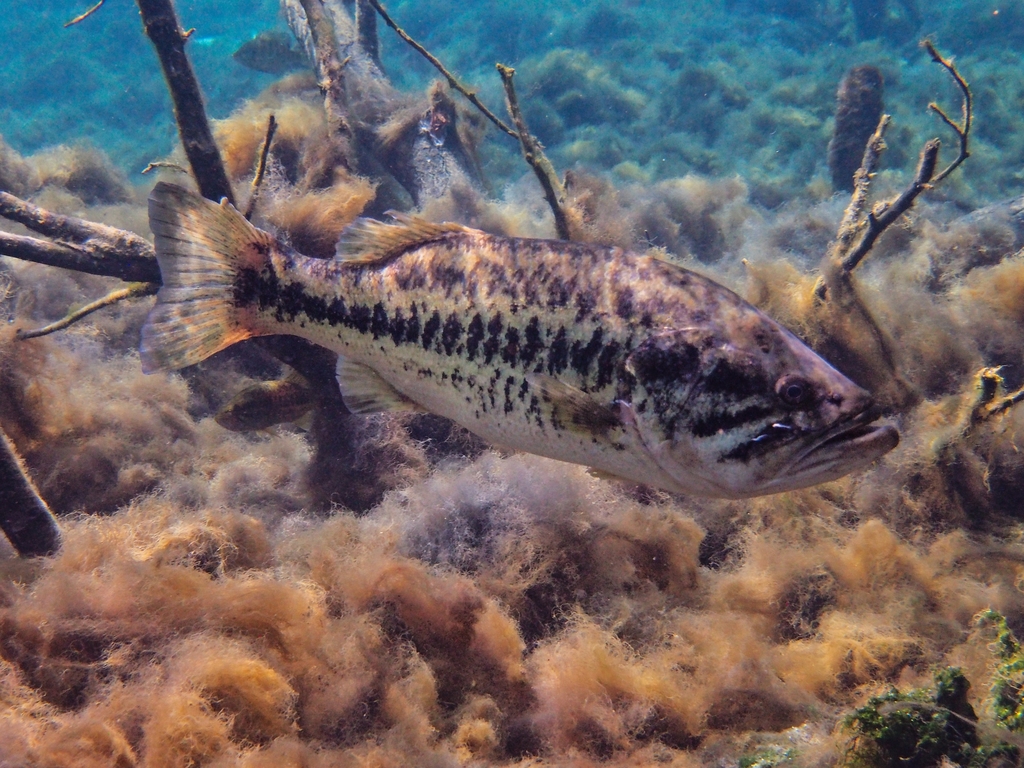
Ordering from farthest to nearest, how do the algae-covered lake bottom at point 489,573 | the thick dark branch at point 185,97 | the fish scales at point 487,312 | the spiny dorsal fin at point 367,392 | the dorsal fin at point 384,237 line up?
the thick dark branch at point 185,97 → the spiny dorsal fin at point 367,392 → the dorsal fin at point 384,237 → the fish scales at point 487,312 → the algae-covered lake bottom at point 489,573

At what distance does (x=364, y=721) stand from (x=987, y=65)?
31702mm

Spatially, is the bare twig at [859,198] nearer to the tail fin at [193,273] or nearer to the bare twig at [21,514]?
the tail fin at [193,273]

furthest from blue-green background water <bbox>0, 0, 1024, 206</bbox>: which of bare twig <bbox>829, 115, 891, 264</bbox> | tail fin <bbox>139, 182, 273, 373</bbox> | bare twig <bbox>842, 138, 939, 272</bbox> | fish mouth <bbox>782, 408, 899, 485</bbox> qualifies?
tail fin <bbox>139, 182, 273, 373</bbox>

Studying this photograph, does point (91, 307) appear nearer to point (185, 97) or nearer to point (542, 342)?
point (185, 97)

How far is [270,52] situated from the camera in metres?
19.8

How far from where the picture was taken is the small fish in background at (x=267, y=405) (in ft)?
15.3

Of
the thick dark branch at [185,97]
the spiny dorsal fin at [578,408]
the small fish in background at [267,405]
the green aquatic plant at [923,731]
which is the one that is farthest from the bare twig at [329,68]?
the green aquatic plant at [923,731]

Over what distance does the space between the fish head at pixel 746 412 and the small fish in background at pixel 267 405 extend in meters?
3.33

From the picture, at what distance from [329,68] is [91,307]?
15.6ft

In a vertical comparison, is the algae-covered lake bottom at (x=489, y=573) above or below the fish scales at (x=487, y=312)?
below

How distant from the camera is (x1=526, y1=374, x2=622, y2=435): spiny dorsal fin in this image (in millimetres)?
2441

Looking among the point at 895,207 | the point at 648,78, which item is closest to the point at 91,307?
the point at 895,207

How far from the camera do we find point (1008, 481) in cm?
381

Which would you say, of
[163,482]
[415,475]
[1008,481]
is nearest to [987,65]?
[1008,481]
